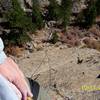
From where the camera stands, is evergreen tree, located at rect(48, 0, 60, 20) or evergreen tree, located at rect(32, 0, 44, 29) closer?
evergreen tree, located at rect(32, 0, 44, 29)

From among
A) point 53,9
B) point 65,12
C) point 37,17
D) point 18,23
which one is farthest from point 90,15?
point 18,23

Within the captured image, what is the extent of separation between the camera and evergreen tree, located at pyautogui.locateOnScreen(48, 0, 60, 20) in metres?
11.6

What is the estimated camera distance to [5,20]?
11172 mm

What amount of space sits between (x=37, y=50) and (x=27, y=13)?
2.47m

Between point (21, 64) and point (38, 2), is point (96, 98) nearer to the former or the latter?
point (21, 64)

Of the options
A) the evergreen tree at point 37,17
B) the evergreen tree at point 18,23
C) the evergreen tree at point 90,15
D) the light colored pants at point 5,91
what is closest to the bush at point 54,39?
the evergreen tree at point 18,23

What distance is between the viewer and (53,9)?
11.8m

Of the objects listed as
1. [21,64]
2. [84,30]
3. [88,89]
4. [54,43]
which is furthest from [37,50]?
[88,89]

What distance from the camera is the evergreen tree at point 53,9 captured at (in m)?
11.6

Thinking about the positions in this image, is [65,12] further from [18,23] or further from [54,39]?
[18,23]

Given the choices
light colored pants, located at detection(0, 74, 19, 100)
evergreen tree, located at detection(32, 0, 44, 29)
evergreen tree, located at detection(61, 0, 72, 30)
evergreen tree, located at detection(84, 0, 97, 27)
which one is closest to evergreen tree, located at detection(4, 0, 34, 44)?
evergreen tree, located at detection(32, 0, 44, 29)

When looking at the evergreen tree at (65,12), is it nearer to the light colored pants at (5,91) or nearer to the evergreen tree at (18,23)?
the evergreen tree at (18,23)

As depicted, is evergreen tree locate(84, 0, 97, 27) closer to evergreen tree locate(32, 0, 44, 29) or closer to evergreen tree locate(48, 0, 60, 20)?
evergreen tree locate(48, 0, 60, 20)

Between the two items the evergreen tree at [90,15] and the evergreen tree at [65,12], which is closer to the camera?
the evergreen tree at [65,12]
